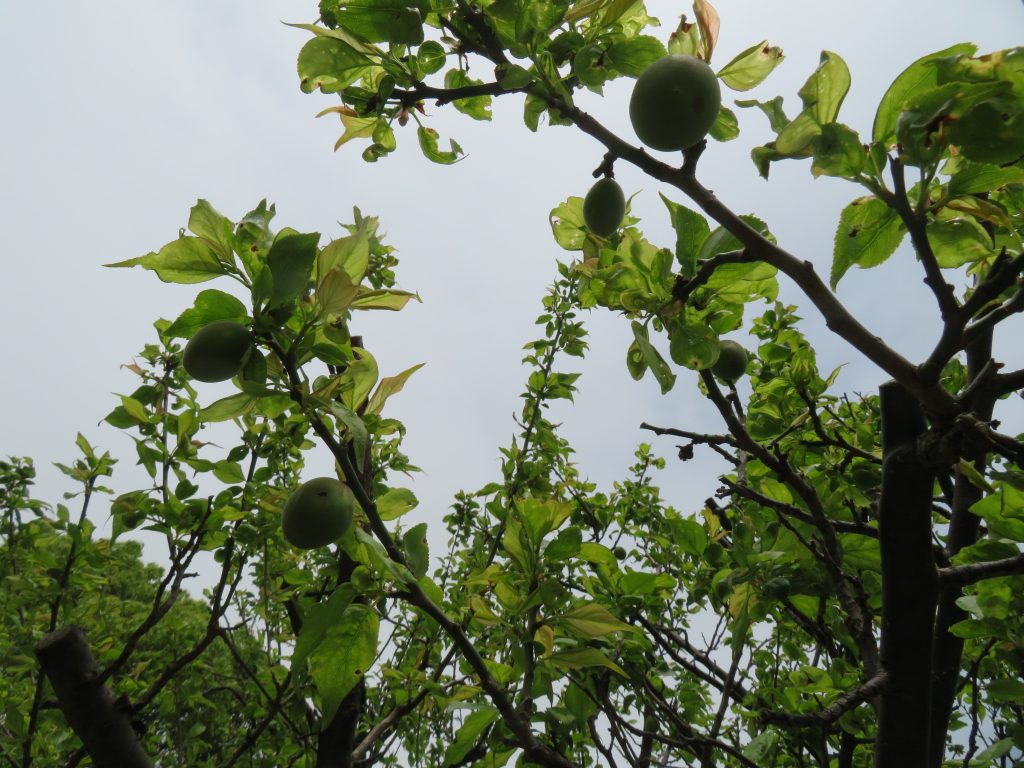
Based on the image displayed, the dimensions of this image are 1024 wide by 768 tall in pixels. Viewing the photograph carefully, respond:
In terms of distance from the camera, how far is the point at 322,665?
3.81ft

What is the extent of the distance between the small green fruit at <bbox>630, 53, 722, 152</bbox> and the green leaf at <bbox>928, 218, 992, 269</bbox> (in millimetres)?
389

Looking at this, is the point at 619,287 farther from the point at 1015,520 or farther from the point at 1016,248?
the point at 1015,520

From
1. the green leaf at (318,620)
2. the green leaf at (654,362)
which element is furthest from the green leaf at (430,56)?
the green leaf at (318,620)

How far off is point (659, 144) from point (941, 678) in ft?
4.30

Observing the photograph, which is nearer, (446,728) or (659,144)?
(659,144)

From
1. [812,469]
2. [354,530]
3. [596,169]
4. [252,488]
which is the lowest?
[354,530]

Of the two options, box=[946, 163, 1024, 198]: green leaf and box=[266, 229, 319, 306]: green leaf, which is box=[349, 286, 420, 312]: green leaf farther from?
box=[946, 163, 1024, 198]: green leaf

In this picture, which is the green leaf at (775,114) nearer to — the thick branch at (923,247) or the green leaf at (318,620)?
the thick branch at (923,247)

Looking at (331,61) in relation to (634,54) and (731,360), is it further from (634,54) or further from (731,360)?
(731,360)

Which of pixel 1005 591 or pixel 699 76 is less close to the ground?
pixel 699 76

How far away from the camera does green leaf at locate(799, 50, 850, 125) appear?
0.84 meters

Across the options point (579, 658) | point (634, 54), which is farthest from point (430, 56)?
point (579, 658)

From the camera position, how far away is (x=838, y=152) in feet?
2.75

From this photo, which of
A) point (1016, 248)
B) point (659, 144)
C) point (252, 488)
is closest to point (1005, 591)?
point (1016, 248)
